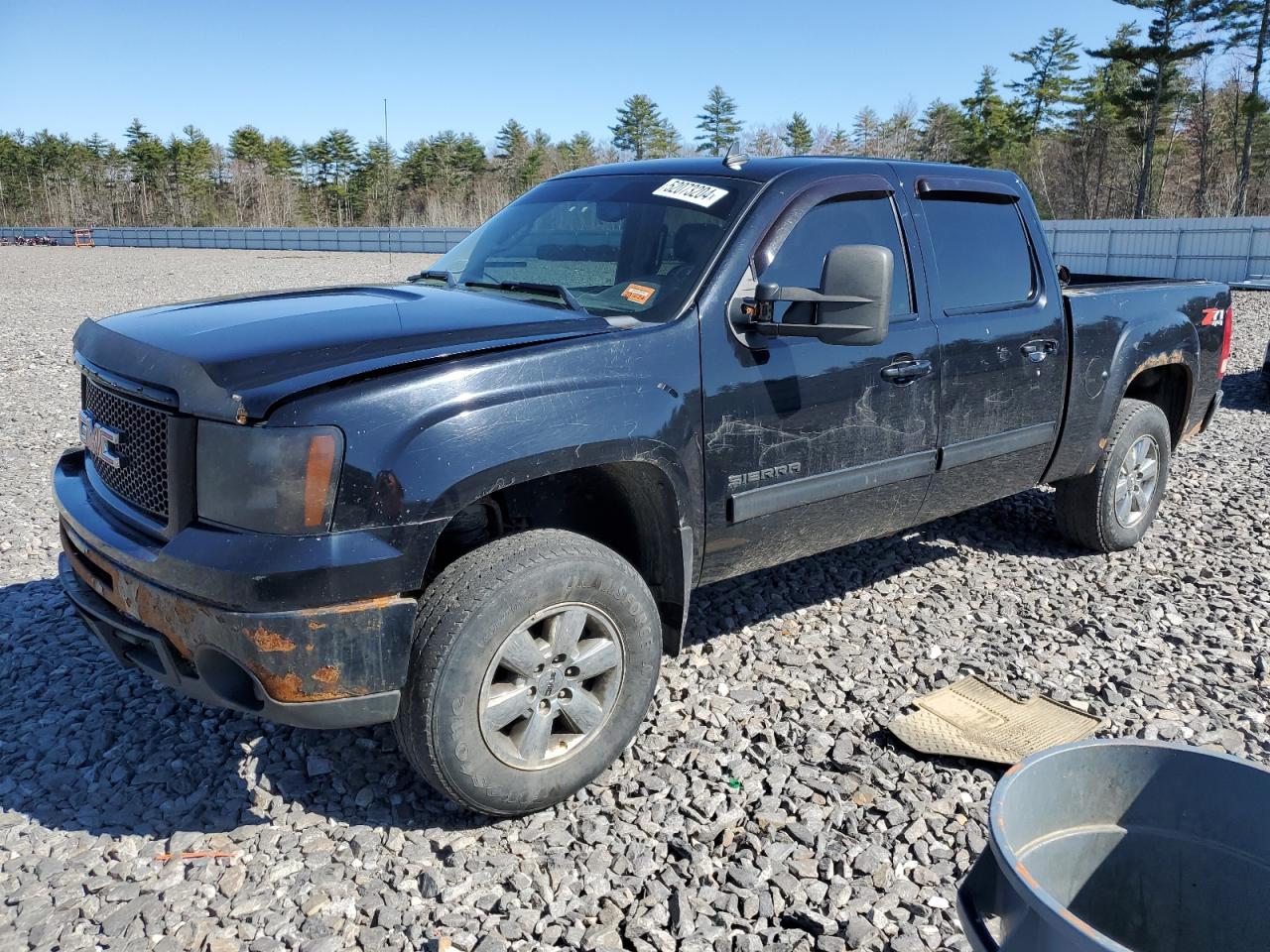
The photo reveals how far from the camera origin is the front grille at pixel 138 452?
2.88 m

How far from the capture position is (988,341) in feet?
14.0

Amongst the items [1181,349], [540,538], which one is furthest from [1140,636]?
[540,538]

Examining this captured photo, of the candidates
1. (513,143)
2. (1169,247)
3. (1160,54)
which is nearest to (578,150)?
(513,143)

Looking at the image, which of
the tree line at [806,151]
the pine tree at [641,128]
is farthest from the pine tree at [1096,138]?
the pine tree at [641,128]

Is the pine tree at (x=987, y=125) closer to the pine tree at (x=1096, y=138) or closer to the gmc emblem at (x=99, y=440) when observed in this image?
the pine tree at (x=1096, y=138)

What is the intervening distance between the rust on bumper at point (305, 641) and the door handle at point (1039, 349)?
10.0 feet

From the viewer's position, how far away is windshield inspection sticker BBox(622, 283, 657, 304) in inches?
135

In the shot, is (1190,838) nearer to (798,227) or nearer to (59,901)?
(798,227)

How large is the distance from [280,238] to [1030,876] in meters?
53.4

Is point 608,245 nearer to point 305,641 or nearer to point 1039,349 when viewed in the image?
point 305,641

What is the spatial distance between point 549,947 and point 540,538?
1.09m

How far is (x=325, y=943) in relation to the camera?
255 centimetres

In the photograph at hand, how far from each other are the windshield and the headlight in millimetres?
1151

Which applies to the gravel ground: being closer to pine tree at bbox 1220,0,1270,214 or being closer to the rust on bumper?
the rust on bumper
